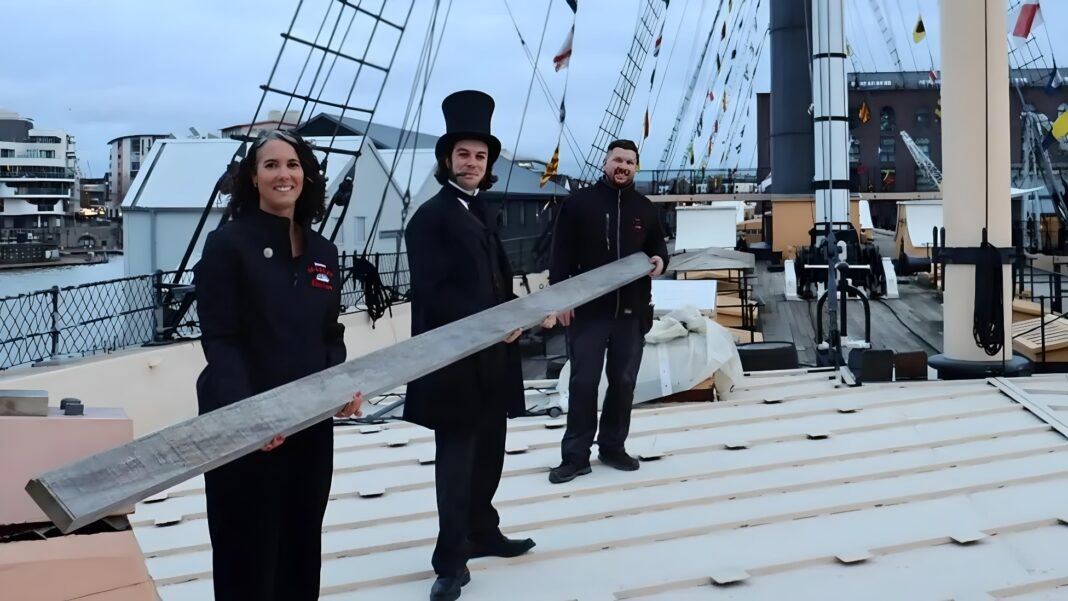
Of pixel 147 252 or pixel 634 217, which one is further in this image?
pixel 147 252

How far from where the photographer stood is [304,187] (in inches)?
110

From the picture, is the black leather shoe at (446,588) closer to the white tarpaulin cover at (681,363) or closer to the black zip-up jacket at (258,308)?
the black zip-up jacket at (258,308)

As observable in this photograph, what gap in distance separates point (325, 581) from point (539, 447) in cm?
210

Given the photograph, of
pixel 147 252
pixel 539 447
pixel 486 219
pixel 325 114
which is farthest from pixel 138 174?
pixel 486 219

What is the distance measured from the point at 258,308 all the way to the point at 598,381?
103 inches

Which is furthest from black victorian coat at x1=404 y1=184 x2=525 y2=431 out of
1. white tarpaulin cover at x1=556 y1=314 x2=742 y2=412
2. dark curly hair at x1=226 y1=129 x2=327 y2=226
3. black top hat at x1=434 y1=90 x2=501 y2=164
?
white tarpaulin cover at x1=556 y1=314 x2=742 y2=412

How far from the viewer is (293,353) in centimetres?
268

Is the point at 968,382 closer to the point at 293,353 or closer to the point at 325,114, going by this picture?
the point at 293,353

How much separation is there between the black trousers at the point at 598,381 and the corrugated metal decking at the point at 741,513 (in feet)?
0.61

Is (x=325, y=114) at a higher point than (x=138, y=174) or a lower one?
higher

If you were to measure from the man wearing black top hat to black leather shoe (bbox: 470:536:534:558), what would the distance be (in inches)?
1.0

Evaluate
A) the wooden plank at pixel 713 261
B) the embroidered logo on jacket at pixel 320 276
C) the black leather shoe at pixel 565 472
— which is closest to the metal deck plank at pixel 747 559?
the black leather shoe at pixel 565 472

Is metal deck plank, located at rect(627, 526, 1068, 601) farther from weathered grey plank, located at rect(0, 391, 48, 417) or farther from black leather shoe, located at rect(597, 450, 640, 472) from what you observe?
weathered grey plank, located at rect(0, 391, 48, 417)

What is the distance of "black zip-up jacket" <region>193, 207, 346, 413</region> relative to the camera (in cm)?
257
